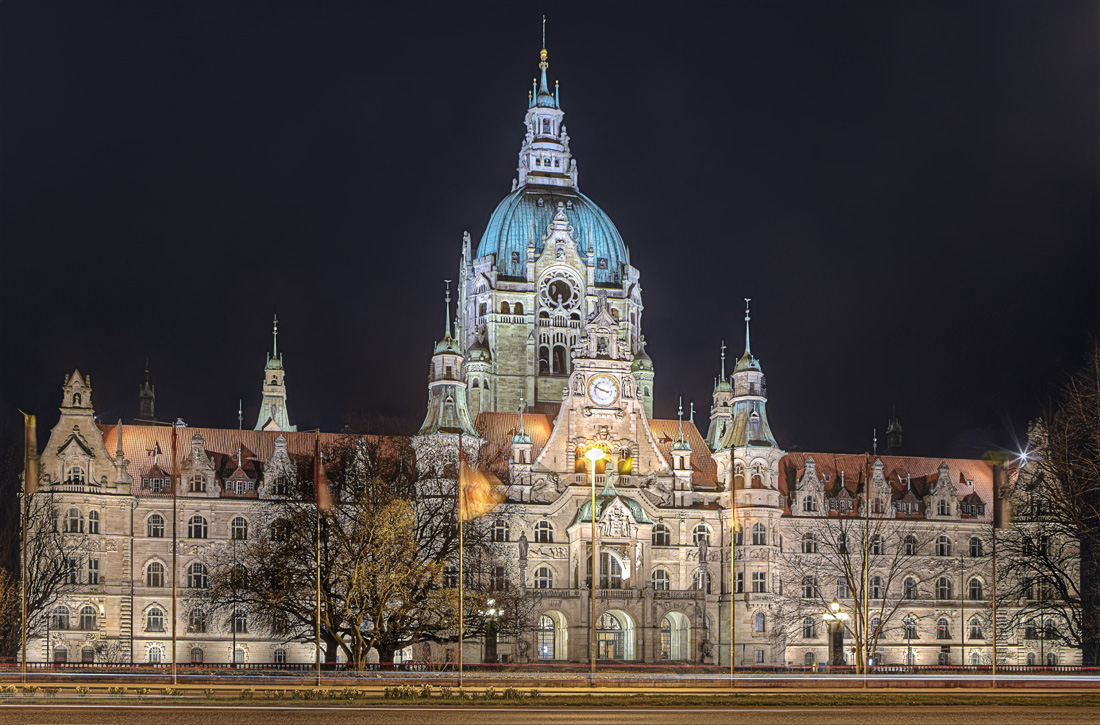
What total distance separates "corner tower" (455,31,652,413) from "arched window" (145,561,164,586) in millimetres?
38791

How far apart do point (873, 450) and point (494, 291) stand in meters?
39.0

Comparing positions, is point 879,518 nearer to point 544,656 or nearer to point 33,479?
point 544,656

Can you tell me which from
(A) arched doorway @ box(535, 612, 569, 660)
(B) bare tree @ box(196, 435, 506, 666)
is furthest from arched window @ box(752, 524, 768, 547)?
(B) bare tree @ box(196, 435, 506, 666)

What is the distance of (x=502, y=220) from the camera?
16425 centimetres

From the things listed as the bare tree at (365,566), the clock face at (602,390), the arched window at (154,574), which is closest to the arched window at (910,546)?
the clock face at (602,390)

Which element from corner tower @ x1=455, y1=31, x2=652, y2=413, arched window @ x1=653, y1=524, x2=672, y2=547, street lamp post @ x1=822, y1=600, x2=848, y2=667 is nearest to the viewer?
street lamp post @ x1=822, y1=600, x2=848, y2=667

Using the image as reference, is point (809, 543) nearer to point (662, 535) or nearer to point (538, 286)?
point (662, 535)

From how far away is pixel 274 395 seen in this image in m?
157

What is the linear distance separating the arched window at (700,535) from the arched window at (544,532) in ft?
39.1

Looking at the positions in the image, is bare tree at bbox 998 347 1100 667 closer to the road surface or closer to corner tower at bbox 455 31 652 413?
the road surface

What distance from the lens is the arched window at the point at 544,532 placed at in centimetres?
13038

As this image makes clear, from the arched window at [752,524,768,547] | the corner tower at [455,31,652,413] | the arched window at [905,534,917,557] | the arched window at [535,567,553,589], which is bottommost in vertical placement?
the arched window at [535,567,553,589]

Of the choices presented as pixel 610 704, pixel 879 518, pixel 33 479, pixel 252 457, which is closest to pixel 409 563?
pixel 33 479

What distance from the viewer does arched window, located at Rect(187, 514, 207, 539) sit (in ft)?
416
